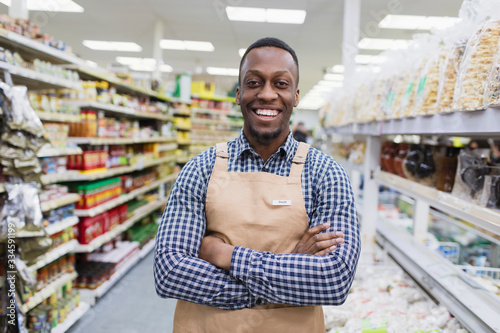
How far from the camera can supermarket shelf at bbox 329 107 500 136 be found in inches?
45.5

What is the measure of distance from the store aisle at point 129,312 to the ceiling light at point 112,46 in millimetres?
7357

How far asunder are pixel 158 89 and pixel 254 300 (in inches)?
225

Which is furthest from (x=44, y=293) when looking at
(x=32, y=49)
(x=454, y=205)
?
(x=454, y=205)

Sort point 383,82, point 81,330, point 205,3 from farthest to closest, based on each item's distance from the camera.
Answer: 1. point 205,3
2. point 81,330
3. point 383,82

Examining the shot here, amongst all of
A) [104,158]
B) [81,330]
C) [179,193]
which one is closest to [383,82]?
[179,193]

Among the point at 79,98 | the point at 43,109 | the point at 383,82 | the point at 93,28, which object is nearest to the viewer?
the point at 383,82

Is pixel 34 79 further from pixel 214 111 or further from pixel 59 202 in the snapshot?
pixel 214 111

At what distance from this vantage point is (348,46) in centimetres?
479

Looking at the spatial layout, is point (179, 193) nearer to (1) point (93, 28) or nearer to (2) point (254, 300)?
(2) point (254, 300)

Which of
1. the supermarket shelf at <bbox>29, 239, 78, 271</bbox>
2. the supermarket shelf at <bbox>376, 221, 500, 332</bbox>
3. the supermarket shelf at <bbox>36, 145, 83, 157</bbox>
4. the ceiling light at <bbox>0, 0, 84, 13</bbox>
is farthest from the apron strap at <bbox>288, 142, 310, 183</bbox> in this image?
the ceiling light at <bbox>0, 0, 84, 13</bbox>

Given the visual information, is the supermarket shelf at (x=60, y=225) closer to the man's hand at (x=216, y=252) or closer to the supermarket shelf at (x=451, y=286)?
the man's hand at (x=216, y=252)

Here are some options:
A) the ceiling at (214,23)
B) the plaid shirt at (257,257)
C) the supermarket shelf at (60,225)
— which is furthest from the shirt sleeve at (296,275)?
the ceiling at (214,23)

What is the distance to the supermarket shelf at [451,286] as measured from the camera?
57.2 inches

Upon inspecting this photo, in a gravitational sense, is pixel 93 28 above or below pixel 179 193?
above
